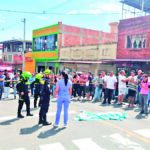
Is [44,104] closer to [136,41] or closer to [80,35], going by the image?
[136,41]

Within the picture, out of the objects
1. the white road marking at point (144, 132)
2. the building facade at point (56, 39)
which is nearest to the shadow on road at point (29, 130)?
the white road marking at point (144, 132)

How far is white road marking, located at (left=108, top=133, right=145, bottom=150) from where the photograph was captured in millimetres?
4831

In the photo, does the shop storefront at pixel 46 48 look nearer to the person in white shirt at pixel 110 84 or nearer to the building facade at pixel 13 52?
the building facade at pixel 13 52

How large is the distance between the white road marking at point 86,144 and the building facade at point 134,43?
13.5 meters

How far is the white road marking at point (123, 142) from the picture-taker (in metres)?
4.83

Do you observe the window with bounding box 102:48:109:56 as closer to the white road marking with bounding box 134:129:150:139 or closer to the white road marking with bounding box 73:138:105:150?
the white road marking with bounding box 134:129:150:139

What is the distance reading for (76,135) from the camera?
18.4ft

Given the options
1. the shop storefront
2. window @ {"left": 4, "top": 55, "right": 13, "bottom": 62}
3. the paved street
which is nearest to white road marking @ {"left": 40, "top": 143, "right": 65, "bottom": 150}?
the paved street

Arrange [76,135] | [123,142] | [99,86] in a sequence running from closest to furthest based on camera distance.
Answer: [123,142] < [76,135] < [99,86]

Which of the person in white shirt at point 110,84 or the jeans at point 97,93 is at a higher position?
the person in white shirt at point 110,84

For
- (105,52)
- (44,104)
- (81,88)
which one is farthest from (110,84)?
(105,52)

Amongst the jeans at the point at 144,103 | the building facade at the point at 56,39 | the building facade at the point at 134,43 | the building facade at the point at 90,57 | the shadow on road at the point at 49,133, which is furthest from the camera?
the building facade at the point at 56,39

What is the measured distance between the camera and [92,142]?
5.08m

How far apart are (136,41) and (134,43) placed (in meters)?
0.28
